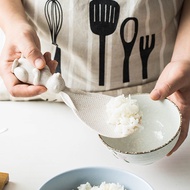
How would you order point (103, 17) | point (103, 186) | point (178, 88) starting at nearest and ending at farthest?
point (103, 186), point (178, 88), point (103, 17)

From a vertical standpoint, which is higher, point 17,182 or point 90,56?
point 90,56

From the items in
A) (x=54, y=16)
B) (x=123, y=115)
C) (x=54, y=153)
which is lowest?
(x=54, y=153)

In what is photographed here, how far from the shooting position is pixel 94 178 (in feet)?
2.70

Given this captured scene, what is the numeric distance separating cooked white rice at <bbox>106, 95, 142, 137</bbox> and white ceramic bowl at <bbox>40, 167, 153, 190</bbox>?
0.26 ft

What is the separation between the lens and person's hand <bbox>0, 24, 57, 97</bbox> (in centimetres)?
86

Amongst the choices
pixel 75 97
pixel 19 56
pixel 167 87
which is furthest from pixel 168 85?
pixel 19 56

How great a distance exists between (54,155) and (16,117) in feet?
0.54

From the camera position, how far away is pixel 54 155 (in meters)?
0.96

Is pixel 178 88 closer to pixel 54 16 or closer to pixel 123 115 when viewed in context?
pixel 123 115

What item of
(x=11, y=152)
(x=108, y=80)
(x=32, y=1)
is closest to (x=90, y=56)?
(x=108, y=80)

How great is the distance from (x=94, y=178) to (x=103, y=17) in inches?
15.2

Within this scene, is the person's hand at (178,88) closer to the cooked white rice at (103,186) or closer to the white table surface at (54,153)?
Result: the white table surface at (54,153)

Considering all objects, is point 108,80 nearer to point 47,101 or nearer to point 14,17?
point 47,101

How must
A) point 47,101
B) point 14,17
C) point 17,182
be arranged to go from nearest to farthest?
point 17,182 < point 14,17 < point 47,101
